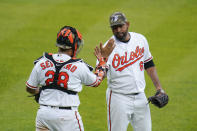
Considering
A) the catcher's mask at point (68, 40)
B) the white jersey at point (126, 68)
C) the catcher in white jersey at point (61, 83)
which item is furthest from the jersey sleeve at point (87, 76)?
the white jersey at point (126, 68)

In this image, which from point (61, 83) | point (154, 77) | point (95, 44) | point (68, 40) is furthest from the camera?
point (95, 44)

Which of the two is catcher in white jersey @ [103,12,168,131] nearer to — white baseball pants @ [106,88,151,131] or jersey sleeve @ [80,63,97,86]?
white baseball pants @ [106,88,151,131]

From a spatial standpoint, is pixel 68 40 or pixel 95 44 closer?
pixel 68 40

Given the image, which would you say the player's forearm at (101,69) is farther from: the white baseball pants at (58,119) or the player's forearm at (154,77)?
the player's forearm at (154,77)

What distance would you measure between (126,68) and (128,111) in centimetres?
58

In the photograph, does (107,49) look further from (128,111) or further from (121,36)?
(128,111)

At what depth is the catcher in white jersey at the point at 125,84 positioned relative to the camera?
5906 mm

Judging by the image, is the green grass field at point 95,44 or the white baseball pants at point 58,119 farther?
the green grass field at point 95,44

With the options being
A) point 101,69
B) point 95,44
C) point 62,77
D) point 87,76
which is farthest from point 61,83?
point 95,44

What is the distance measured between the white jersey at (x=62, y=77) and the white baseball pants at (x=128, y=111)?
0.98 metres

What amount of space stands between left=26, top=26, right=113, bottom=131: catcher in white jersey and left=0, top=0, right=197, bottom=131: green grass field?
2.73 m

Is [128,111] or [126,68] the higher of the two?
[126,68]

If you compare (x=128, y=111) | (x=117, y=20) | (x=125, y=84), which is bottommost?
(x=128, y=111)

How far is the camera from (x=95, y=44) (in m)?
11.7
